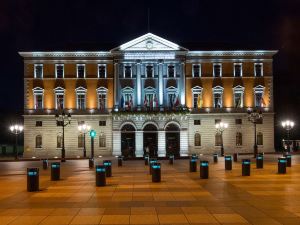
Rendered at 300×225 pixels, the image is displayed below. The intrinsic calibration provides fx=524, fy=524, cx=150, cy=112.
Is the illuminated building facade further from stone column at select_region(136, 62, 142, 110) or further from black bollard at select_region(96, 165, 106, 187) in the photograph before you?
black bollard at select_region(96, 165, 106, 187)

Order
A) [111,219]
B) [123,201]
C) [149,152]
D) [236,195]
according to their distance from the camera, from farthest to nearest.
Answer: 1. [149,152]
2. [236,195]
3. [123,201]
4. [111,219]

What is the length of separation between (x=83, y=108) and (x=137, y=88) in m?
8.03

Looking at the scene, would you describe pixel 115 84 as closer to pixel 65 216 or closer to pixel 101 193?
pixel 101 193

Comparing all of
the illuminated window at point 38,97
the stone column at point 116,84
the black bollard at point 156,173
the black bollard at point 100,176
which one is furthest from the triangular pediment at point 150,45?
the black bollard at point 100,176

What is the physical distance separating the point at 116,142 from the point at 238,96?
18.5m

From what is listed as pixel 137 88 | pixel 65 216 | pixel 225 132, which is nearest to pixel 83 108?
pixel 137 88

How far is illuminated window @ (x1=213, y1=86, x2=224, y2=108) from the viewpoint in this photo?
7388cm

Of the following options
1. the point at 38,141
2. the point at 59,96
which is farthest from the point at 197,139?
the point at 38,141

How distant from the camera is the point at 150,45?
236ft

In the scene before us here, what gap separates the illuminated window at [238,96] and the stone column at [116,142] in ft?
55.9

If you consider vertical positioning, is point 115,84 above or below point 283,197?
above

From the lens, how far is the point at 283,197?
65.6 ft

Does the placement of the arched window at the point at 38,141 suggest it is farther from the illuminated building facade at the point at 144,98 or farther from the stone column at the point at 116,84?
the stone column at the point at 116,84

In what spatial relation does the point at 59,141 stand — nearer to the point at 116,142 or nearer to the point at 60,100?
the point at 60,100
